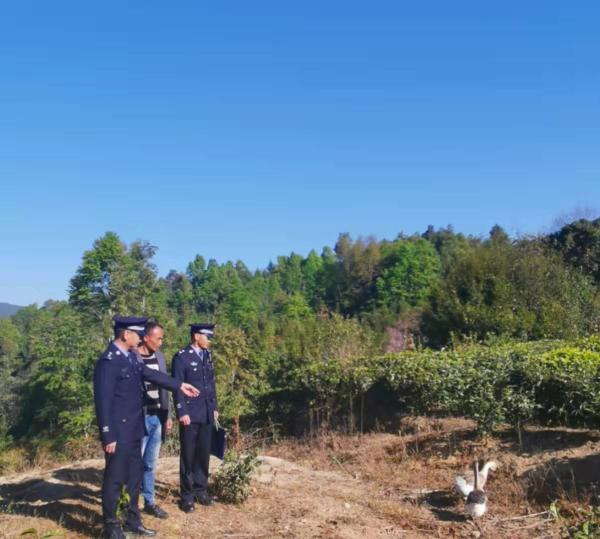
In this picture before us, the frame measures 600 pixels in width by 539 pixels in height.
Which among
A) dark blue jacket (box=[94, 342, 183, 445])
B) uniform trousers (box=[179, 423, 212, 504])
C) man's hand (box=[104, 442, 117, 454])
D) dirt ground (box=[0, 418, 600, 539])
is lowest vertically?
dirt ground (box=[0, 418, 600, 539])

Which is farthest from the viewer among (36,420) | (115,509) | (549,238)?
(36,420)

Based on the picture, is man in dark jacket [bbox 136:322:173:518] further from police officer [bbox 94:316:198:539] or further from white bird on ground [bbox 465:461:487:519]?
white bird on ground [bbox 465:461:487:519]

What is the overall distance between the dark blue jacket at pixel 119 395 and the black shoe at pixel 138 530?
2.34 ft

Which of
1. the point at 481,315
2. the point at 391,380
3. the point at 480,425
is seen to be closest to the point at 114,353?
the point at 480,425

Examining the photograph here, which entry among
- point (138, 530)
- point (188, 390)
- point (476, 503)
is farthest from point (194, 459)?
point (476, 503)

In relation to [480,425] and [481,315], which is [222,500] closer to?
[480,425]

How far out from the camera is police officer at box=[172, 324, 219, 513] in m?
5.84

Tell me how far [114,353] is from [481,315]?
12.8 m

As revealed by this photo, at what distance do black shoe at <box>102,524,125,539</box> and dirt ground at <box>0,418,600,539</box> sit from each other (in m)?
0.26

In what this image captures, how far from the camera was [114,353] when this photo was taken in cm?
492

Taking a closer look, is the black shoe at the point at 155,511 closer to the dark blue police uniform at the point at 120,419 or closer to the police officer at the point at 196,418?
the police officer at the point at 196,418

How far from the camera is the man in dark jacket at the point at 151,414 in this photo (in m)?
5.62

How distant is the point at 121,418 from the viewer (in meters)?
4.91

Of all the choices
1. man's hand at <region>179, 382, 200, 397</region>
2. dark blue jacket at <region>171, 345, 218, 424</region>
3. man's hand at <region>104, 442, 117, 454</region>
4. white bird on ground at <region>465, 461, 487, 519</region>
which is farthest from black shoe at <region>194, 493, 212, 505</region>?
white bird on ground at <region>465, 461, 487, 519</region>
